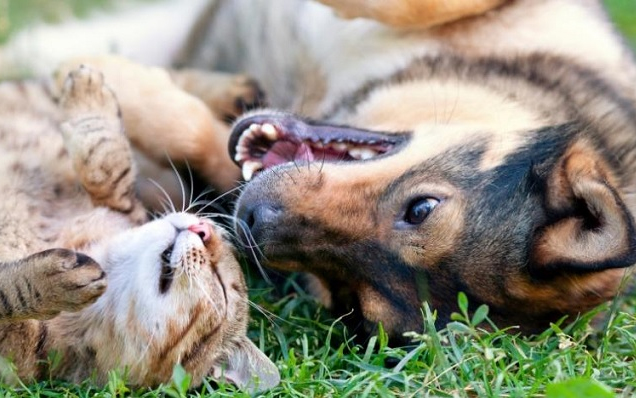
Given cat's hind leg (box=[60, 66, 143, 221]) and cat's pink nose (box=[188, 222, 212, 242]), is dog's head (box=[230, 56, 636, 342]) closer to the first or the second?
cat's pink nose (box=[188, 222, 212, 242])

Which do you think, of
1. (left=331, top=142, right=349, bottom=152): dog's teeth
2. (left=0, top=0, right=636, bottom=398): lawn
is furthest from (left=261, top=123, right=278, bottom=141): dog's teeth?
(left=0, top=0, right=636, bottom=398): lawn

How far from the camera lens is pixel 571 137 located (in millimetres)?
4320

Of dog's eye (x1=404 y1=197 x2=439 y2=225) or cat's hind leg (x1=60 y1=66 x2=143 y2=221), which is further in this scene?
cat's hind leg (x1=60 y1=66 x2=143 y2=221)

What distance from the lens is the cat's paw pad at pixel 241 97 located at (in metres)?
5.49

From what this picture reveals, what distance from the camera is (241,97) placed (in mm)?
5508

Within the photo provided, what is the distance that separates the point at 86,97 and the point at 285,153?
97 cm

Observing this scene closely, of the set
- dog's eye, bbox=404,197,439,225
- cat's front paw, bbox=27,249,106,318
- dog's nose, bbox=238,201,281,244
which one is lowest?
cat's front paw, bbox=27,249,106,318

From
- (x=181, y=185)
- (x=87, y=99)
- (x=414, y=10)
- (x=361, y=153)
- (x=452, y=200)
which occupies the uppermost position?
(x=414, y=10)

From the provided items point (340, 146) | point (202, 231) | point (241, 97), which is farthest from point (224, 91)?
point (202, 231)

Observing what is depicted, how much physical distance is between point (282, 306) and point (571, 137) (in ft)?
5.00

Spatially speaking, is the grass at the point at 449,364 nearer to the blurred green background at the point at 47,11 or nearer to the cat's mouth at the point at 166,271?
the cat's mouth at the point at 166,271

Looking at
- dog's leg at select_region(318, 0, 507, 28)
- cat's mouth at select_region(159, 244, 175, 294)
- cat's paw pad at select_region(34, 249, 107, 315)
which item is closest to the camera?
cat's paw pad at select_region(34, 249, 107, 315)

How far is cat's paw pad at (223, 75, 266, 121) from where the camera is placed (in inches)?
216

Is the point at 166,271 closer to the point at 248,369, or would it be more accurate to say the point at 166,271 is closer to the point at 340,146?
the point at 248,369
